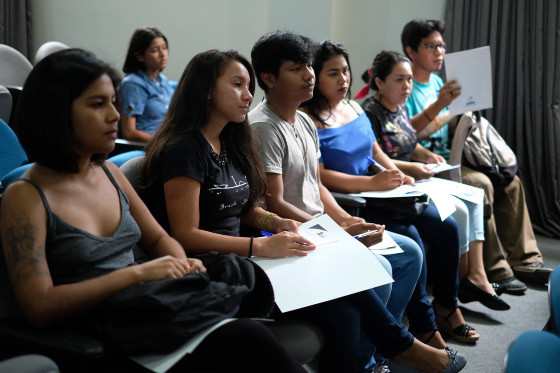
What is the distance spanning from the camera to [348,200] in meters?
2.16

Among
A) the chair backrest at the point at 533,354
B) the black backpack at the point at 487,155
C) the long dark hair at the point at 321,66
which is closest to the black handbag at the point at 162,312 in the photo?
the chair backrest at the point at 533,354

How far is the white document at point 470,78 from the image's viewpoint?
2.90 metres

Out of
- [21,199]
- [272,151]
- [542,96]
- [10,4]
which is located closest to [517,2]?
[542,96]

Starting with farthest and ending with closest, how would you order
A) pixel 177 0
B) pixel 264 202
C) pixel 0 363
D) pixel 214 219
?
pixel 177 0 < pixel 264 202 < pixel 214 219 < pixel 0 363

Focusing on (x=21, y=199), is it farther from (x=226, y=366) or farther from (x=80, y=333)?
(x=226, y=366)

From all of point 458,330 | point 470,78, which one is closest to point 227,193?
point 458,330

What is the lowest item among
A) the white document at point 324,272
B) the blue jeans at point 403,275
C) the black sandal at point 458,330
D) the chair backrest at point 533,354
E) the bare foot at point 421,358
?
the black sandal at point 458,330

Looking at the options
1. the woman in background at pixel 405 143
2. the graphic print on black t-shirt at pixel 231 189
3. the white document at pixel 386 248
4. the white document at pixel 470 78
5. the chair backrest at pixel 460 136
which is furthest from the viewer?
the chair backrest at pixel 460 136

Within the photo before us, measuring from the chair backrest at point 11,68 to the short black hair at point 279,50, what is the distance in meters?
1.70

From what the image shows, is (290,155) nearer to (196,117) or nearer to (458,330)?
(196,117)

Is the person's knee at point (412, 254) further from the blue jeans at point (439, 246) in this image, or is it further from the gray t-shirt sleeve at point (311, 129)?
the gray t-shirt sleeve at point (311, 129)

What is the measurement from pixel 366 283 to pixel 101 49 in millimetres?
3344

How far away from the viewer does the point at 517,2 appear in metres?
3.91

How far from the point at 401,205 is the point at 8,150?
141 cm
